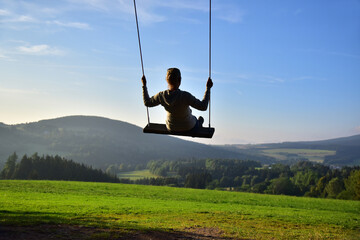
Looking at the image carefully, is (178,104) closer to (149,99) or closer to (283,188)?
(149,99)

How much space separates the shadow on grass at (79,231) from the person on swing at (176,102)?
179 inches

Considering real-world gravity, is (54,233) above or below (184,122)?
below

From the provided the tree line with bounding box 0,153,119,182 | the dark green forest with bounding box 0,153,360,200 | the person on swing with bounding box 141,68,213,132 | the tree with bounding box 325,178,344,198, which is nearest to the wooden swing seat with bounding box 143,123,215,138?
the person on swing with bounding box 141,68,213,132

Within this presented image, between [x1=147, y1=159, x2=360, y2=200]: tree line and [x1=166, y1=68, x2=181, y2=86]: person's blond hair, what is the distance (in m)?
49.1

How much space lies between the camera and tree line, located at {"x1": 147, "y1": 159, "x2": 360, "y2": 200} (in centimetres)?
6072

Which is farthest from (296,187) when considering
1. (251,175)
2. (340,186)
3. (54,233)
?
(54,233)

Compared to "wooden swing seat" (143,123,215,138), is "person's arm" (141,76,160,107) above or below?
above

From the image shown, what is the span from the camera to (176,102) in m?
6.96

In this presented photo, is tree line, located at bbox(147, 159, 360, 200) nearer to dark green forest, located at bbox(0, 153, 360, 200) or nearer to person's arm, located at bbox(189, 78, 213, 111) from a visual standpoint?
dark green forest, located at bbox(0, 153, 360, 200)

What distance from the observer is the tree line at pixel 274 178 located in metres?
60.7

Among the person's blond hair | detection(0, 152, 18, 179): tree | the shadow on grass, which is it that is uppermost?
the person's blond hair

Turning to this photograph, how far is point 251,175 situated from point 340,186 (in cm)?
4348

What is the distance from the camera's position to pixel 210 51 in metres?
7.86

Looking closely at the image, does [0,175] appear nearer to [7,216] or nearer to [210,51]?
[7,216]
